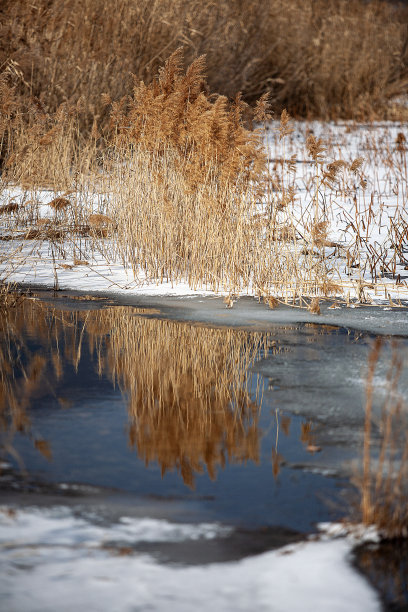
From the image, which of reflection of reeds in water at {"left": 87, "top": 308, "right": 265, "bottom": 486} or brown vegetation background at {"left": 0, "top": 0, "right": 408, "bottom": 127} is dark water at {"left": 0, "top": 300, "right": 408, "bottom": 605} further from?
brown vegetation background at {"left": 0, "top": 0, "right": 408, "bottom": 127}

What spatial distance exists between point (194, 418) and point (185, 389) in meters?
0.41

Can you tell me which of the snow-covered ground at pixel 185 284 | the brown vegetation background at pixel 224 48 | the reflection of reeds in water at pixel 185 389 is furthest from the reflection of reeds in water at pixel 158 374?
the brown vegetation background at pixel 224 48

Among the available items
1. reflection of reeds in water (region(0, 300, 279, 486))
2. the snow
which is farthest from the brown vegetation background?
the snow

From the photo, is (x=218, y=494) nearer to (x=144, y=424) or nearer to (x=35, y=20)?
(x=144, y=424)

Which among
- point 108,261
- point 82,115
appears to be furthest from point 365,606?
point 82,115

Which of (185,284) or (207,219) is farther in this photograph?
(185,284)

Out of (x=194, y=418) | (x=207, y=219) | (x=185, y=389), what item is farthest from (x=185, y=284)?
(x=194, y=418)

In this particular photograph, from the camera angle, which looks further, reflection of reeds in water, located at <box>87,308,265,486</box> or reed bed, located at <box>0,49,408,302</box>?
reed bed, located at <box>0,49,408,302</box>

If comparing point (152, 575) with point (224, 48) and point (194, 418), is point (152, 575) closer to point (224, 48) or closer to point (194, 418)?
point (194, 418)

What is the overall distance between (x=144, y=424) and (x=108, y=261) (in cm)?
399

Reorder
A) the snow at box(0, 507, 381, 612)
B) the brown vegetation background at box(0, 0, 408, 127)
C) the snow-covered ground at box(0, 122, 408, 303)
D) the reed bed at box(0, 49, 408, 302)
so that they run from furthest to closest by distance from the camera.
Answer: the brown vegetation background at box(0, 0, 408, 127), the snow-covered ground at box(0, 122, 408, 303), the reed bed at box(0, 49, 408, 302), the snow at box(0, 507, 381, 612)

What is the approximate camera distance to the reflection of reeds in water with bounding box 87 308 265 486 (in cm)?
314

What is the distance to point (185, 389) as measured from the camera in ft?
12.7

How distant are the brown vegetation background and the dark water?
Answer: 5.13 m
